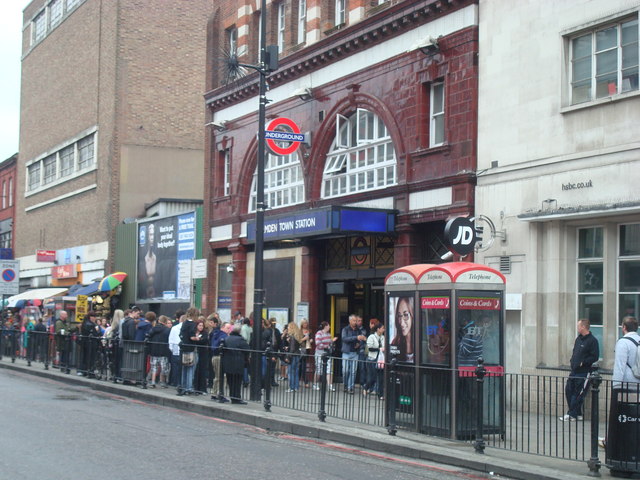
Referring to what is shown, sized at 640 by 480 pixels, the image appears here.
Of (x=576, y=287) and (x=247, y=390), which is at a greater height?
(x=576, y=287)

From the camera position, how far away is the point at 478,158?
1920 cm

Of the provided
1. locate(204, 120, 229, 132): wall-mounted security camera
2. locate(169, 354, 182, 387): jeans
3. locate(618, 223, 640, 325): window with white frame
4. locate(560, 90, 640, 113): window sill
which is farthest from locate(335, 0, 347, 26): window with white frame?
locate(618, 223, 640, 325): window with white frame

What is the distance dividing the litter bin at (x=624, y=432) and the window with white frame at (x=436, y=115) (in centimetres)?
1114

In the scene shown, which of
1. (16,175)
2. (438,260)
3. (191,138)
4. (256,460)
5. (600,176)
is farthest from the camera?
(16,175)

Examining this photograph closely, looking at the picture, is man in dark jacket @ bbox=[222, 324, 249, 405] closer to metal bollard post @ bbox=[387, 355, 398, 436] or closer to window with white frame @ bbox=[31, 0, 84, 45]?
metal bollard post @ bbox=[387, 355, 398, 436]

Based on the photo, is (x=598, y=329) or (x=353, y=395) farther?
(x=598, y=329)

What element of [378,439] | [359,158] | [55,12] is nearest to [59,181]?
[55,12]

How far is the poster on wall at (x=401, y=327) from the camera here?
45.8 feet

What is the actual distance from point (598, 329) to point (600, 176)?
288cm

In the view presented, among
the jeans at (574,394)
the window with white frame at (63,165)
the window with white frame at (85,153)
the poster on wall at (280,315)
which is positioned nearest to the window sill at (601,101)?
the jeans at (574,394)

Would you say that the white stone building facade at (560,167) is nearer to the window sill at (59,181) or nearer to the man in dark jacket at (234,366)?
the man in dark jacket at (234,366)

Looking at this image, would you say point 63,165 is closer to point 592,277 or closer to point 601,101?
point 592,277

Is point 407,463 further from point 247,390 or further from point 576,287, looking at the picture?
point 247,390

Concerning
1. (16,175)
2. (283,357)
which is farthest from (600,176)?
(16,175)
